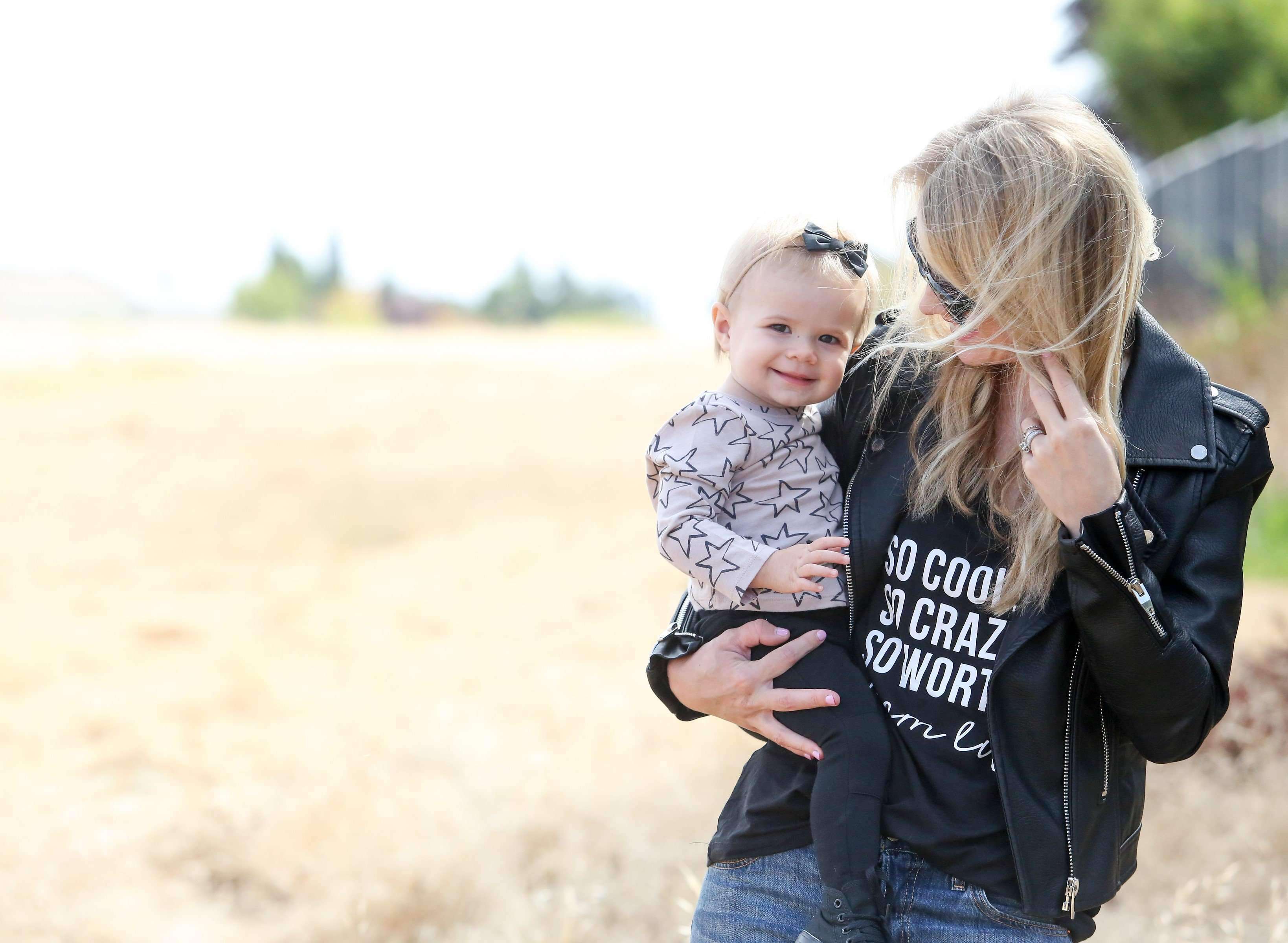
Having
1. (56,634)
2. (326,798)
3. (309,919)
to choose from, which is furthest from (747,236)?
(56,634)

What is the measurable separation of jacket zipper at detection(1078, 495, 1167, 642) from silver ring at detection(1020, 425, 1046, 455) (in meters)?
0.15

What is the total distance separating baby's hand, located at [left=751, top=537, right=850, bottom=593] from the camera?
185 cm

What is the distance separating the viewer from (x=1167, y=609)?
5.24ft

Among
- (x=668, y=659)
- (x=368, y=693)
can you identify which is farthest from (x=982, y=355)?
(x=368, y=693)

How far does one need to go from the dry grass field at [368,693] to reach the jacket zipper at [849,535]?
3.84 ft

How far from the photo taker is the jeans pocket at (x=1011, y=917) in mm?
1712

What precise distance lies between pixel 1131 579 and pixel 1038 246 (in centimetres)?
49

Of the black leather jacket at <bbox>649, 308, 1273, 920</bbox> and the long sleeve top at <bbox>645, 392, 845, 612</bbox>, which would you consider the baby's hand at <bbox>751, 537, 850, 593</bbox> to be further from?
the black leather jacket at <bbox>649, 308, 1273, 920</bbox>

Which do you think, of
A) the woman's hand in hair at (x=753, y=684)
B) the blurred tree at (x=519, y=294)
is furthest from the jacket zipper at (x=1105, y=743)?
the blurred tree at (x=519, y=294)

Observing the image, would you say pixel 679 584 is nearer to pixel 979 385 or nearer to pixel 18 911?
pixel 18 911

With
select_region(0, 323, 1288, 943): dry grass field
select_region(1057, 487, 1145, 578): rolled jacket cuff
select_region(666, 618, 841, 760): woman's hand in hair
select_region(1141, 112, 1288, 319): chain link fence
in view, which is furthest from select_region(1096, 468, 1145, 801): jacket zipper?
select_region(1141, 112, 1288, 319): chain link fence

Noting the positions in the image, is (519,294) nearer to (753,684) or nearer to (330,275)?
(330,275)

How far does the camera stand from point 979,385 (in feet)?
6.26

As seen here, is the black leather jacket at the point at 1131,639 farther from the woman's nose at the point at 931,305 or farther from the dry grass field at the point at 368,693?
the dry grass field at the point at 368,693
